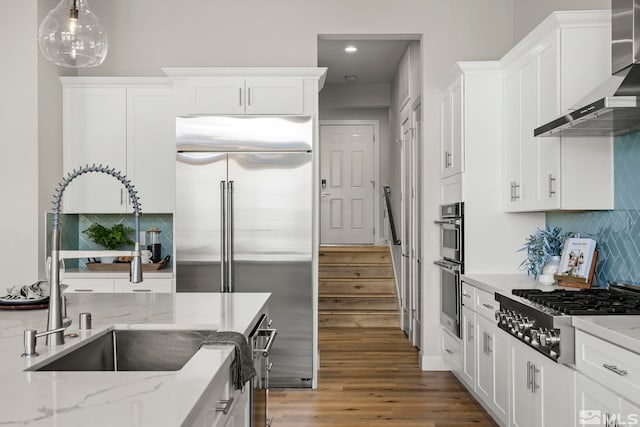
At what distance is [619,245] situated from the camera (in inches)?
128

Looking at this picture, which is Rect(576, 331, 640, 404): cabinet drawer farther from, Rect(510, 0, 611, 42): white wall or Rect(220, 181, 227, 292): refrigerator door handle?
Rect(220, 181, 227, 292): refrigerator door handle

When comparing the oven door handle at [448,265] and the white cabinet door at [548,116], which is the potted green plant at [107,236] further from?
the white cabinet door at [548,116]

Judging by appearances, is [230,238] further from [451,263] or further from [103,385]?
[103,385]

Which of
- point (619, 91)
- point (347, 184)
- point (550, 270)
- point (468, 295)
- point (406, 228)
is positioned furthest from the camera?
point (347, 184)

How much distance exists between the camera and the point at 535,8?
4.51 m

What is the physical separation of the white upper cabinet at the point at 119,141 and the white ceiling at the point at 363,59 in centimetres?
226

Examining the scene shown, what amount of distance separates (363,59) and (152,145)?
11.3 ft

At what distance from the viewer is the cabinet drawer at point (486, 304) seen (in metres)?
3.45

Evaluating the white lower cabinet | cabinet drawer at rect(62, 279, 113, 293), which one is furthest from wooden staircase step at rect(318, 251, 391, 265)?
the white lower cabinet

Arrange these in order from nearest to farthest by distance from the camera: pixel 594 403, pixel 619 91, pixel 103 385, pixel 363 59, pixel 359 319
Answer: pixel 103 385 → pixel 594 403 → pixel 619 91 → pixel 359 319 → pixel 363 59

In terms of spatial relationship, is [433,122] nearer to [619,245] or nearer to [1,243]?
[619,245]

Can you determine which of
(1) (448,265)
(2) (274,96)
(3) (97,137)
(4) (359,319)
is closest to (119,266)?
(3) (97,137)

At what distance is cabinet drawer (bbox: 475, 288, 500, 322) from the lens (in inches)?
136

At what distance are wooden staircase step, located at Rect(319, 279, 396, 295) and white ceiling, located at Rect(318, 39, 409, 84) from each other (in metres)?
2.83
